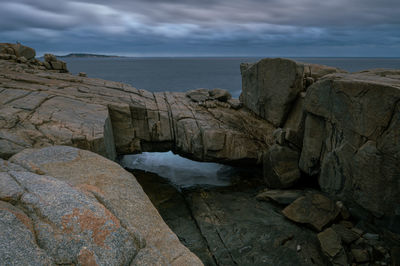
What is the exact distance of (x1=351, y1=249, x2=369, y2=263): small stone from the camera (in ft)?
26.3

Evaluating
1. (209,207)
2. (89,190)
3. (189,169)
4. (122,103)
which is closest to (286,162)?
(209,207)

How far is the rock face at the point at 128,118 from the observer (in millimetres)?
10516

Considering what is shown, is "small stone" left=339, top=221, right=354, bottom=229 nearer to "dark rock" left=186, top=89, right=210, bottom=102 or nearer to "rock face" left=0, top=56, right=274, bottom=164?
"rock face" left=0, top=56, right=274, bottom=164

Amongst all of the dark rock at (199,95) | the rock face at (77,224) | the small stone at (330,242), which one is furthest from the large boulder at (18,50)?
the small stone at (330,242)

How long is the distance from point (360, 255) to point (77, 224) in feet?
26.1

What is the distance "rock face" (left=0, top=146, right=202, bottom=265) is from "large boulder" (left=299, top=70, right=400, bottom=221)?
6716 mm

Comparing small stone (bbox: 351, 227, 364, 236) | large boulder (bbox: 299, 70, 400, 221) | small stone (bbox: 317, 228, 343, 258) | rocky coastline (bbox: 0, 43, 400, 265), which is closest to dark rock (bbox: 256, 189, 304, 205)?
rocky coastline (bbox: 0, 43, 400, 265)

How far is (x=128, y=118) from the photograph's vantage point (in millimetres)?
13812

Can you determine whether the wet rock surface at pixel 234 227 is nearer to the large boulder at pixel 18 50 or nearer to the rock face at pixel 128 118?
the rock face at pixel 128 118

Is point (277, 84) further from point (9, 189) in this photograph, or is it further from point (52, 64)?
point (52, 64)

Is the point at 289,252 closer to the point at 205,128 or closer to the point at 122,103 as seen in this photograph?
the point at 205,128

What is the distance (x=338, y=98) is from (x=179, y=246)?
307 inches

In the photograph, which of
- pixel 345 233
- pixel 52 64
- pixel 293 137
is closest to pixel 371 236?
pixel 345 233

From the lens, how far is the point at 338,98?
9.72 meters
